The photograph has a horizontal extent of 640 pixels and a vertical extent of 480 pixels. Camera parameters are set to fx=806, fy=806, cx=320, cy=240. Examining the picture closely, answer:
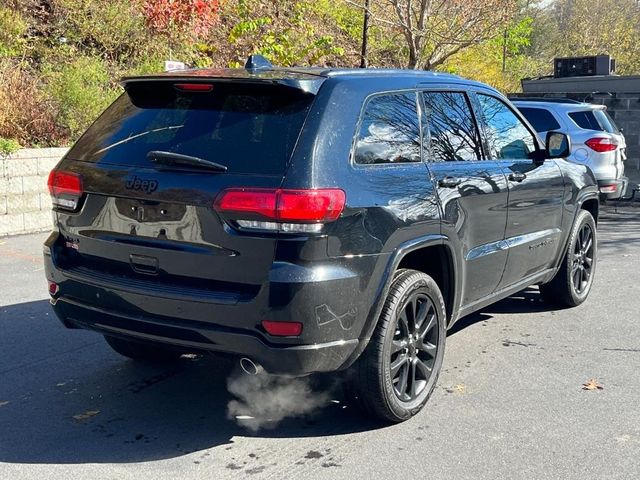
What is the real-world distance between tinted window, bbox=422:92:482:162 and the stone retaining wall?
6234 mm

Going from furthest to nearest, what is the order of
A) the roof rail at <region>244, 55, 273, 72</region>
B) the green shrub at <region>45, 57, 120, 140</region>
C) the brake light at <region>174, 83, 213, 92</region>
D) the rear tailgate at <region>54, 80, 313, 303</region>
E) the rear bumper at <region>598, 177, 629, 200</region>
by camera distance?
1. the rear bumper at <region>598, 177, 629, 200</region>
2. the green shrub at <region>45, 57, 120, 140</region>
3. the roof rail at <region>244, 55, 273, 72</region>
4. the brake light at <region>174, 83, 213, 92</region>
5. the rear tailgate at <region>54, 80, 313, 303</region>

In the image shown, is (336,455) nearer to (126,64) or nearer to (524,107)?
(524,107)

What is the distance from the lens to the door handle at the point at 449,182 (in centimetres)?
468

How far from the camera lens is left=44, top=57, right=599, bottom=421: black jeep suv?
3742mm

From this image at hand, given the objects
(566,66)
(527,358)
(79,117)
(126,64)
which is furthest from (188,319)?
(566,66)

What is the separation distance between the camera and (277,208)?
3.67 m

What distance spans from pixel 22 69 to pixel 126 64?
246cm

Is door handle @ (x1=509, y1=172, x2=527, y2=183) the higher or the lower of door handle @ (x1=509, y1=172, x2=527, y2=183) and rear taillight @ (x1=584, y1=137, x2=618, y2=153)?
the higher

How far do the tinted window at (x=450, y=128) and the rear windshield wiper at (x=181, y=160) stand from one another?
142 cm

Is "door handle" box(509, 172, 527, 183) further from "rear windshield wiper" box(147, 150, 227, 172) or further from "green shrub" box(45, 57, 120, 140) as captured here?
"green shrub" box(45, 57, 120, 140)

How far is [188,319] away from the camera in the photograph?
3891 millimetres

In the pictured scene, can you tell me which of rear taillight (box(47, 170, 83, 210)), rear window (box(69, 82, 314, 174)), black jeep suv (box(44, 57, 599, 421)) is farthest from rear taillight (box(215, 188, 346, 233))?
rear taillight (box(47, 170, 83, 210))

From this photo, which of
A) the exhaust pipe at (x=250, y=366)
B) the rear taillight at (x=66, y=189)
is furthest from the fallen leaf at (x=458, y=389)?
the rear taillight at (x=66, y=189)

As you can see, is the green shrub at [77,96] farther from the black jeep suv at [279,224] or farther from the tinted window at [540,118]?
the black jeep suv at [279,224]
